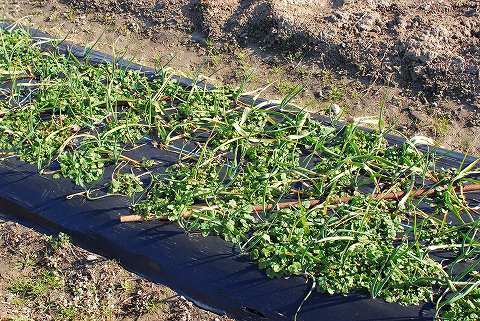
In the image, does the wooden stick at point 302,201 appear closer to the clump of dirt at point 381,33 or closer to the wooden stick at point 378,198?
the wooden stick at point 378,198

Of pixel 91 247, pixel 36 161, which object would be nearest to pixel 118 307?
pixel 91 247

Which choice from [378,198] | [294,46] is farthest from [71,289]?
[294,46]

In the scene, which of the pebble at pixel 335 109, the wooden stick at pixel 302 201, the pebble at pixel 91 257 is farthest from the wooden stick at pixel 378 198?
the pebble at pixel 335 109

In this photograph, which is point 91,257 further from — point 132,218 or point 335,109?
point 335,109

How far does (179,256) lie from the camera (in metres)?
3.13

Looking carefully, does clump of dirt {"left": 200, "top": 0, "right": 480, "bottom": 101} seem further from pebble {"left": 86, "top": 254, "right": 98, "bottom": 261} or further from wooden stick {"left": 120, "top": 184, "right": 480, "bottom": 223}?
pebble {"left": 86, "top": 254, "right": 98, "bottom": 261}

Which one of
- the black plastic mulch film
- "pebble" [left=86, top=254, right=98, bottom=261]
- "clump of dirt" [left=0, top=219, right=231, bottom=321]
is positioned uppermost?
the black plastic mulch film

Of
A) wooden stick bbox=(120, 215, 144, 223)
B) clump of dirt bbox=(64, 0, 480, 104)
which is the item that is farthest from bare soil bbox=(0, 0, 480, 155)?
wooden stick bbox=(120, 215, 144, 223)

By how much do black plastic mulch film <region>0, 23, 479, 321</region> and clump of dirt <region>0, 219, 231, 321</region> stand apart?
7 cm

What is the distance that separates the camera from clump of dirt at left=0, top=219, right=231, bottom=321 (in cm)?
305

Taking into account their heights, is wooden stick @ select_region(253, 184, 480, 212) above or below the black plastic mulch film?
above

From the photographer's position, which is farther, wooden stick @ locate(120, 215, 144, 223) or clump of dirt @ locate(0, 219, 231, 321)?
wooden stick @ locate(120, 215, 144, 223)

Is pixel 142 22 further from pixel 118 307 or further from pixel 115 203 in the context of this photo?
pixel 118 307

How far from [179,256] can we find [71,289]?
2.09 feet
